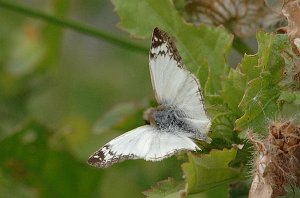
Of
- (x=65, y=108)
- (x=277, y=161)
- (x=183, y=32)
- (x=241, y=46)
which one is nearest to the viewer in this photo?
(x=277, y=161)

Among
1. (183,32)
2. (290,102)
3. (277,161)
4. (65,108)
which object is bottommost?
(277,161)

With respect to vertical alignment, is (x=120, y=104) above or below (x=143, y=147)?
above

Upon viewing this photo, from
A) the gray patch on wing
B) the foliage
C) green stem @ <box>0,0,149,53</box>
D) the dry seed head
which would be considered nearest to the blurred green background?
the foliage

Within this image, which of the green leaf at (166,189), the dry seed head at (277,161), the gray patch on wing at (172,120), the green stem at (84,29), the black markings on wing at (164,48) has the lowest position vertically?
the dry seed head at (277,161)

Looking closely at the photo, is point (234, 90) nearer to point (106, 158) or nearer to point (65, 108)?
point (106, 158)

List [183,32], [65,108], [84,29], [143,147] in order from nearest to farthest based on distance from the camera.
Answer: [143,147]
[183,32]
[84,29]
[65,108]

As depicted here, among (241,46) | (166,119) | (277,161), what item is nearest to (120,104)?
(241,46)

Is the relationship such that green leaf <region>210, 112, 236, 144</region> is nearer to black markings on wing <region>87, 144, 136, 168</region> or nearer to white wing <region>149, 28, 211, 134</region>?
white wing <region>149, 28, 211, 134</region>

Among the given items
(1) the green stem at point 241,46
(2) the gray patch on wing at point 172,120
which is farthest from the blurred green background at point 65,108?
(2) the gray patch on wing at point 172,120

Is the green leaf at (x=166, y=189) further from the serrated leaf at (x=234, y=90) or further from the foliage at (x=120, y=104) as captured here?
the serrated leaf at (x=234, y=90)
